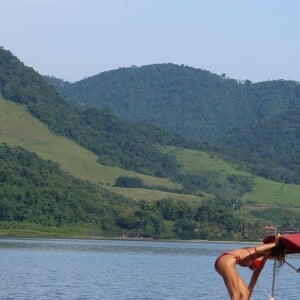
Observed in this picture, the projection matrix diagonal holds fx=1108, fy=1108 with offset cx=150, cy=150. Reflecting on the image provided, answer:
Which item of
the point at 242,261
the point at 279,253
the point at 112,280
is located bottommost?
the point at 112,280

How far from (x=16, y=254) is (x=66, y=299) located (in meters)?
58.6

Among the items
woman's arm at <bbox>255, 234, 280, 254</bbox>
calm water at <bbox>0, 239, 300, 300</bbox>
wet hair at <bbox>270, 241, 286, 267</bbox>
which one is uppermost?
woman's arm at <bbox>255, 234, 280, 254</bbox>

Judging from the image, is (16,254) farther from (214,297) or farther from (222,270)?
(222,270)

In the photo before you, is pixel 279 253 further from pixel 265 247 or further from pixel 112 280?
pixel 112 280

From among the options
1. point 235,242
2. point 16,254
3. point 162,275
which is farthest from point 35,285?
point 235,242

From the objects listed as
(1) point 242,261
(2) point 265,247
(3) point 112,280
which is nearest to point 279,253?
(2) point 265,247

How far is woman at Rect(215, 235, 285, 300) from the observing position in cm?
1559

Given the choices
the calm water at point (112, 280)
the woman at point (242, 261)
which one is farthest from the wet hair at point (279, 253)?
the calm water at point (112, 280)

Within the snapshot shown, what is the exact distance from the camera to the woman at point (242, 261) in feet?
51.1

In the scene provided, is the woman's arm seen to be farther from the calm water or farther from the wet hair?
the calm water

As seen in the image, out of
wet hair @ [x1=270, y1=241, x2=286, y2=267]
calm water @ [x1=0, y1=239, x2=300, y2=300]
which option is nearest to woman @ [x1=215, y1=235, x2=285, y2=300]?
wet hair @ [x1=270, y1=241, x2=286, y2=267]

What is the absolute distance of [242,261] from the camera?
52.0 feet

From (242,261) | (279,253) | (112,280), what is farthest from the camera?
(112,280)

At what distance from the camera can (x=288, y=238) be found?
50.9ft
